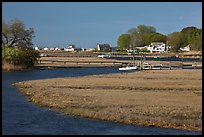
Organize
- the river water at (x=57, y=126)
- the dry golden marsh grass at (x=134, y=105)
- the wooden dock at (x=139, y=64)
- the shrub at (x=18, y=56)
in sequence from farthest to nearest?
the wooden dock at (x=139, y=64)
the shrub at (x=18, y=56)
the dry golden marsh grass at (x=134, y=105)
the river water at (x=57, y=126)

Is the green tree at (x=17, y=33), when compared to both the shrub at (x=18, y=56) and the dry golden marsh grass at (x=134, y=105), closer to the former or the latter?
the shrub at (x=18, y=56)

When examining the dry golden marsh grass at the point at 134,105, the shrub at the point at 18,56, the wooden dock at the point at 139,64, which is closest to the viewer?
the dry golden marsh grass at the point at 134,105

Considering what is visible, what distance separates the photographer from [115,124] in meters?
23.5

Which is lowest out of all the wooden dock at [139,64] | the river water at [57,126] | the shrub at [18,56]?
the wooden dock at [139,64]

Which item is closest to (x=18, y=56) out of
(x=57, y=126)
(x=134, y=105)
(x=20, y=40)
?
(x=20, y=40)

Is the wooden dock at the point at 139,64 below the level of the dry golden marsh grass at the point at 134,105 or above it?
below

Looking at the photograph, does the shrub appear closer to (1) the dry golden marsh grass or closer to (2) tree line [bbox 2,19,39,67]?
(2) tree line [bbox 2,19,39,67]

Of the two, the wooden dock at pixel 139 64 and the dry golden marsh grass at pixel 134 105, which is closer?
the dry golden marsh grass at pixel 134 105

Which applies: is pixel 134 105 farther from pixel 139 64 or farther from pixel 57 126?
pixel 139 64

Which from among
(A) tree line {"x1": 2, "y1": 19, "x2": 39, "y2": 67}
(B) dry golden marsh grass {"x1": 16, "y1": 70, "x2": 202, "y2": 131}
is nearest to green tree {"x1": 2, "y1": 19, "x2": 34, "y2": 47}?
(A) tree line {"x1": 2, "y1": 19, "x2": 39, "y2": 67}

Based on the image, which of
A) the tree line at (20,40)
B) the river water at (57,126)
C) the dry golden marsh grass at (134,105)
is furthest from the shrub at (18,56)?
the river water at (57,126)

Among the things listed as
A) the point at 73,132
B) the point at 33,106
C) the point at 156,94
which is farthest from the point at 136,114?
the point at 156,94

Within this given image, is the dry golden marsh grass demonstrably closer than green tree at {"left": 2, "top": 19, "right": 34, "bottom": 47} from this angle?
Yes

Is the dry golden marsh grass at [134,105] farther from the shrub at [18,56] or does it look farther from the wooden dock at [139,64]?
the wooden dock at [139,64]
